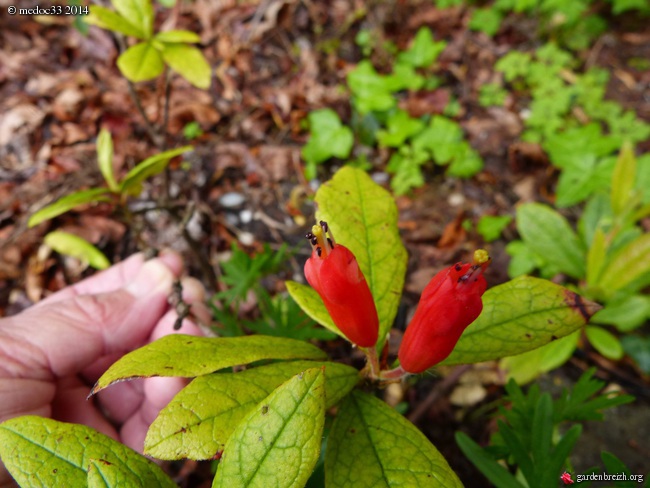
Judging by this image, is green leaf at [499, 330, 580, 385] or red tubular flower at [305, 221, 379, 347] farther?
green leaf at [499, 330, 580, 385]

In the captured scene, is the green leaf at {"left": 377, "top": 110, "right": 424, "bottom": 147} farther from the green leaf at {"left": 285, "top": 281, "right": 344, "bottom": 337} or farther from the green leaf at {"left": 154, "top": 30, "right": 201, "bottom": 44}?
the green leaf at {"left": 285, "top": 281, "right": 344, "bottom": 337}

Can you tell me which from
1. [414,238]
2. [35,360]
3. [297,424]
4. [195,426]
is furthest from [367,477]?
[414,238]

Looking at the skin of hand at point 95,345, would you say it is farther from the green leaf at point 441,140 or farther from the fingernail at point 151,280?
the green leaf at point 441,140

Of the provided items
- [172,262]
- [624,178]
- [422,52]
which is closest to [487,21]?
[422,52]

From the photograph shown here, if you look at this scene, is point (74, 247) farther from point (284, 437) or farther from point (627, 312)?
point (627, 312)

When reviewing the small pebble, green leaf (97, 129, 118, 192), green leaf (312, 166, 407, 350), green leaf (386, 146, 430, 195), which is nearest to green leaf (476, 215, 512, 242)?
green leaf (386, 146, 430, 195)

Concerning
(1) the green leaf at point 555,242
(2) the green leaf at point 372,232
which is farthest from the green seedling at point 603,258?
(2) the green leaf at point 372,232

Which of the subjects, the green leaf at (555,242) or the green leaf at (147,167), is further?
the green leaf at (555,242)
